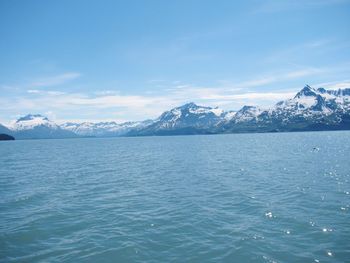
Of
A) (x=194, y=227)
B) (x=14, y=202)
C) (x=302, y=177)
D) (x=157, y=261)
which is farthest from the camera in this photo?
(x=302, y=177)

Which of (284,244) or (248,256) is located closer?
(248,256)

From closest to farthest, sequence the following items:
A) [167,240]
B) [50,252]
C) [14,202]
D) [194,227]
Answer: [50,252] → [167,240] → [194,227] → [14,202]

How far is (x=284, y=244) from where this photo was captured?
22.1m

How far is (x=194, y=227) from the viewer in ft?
86.7

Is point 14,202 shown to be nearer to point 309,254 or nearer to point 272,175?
point 309,254

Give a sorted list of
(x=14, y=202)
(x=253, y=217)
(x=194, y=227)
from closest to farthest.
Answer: (x=194, y=227) < (x=253, y=217) < (x=14, y=202)

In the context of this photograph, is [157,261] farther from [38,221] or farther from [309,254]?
[38,221]

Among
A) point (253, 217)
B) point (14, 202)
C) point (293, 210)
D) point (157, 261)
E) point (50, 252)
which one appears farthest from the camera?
point (14, 202)

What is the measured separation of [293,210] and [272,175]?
80.1 feet

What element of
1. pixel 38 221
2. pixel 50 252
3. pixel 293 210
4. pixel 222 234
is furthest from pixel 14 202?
pixel 293 210

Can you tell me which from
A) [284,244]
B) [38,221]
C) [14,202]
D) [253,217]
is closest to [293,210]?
[253,217]

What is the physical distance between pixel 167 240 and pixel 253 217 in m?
9.97

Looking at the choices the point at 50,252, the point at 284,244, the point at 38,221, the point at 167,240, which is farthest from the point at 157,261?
the point at 38,221

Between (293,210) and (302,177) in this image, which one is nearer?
(293,210)
